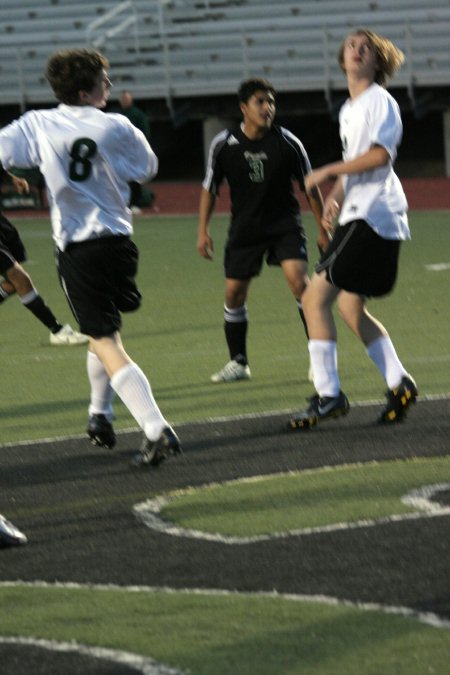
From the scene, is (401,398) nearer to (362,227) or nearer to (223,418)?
(362,227)

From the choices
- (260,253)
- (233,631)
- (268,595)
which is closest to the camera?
(233,631)

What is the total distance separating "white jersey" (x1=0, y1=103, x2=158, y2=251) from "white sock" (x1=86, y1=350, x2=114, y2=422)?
2.37 feet

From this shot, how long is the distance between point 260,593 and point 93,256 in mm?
2659

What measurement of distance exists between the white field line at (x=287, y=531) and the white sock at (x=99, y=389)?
1247 mm

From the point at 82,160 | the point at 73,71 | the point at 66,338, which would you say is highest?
the point at 73,71

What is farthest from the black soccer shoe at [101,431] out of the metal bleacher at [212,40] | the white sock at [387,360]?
the metal bleacher at [212,40]

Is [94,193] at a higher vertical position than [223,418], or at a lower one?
higher

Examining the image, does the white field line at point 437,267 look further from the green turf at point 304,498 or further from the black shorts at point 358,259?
the green turf at point 304,498

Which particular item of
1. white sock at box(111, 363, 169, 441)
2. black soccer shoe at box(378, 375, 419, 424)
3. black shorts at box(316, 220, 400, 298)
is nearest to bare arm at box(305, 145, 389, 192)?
black shorts at box(316, 220, 400, 298)

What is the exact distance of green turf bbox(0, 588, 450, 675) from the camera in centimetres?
462

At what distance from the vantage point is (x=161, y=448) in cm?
738

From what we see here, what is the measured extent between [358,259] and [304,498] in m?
1.73

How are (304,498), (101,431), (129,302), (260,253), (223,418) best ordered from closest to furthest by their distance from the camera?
(304,498), (129,302), (101,431), (223,418), (260,253)

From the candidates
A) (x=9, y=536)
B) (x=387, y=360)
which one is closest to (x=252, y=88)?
(x=387, y=360)
